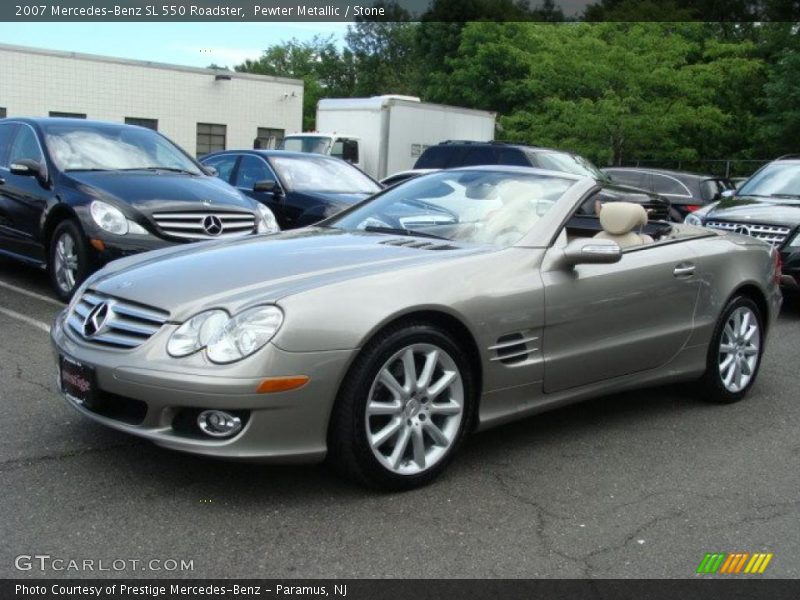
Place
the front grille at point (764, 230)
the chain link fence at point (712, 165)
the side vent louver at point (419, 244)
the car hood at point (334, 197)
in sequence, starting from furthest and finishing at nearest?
1. the chain link fence at point (712, 165)
2. the car hood at point (334, 197)
3. the front grille at point (764, 230)
4. the side vent louver at point (419, 244)

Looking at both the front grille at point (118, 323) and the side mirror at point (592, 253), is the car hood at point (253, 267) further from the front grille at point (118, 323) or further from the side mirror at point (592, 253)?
the side mirror at point (592, 253)

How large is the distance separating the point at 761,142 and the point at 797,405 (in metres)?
28.7

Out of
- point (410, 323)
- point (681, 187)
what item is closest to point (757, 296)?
point (410, 323)

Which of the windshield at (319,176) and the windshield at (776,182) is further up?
the windshield at (776,182)

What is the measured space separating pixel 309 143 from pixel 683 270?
1705cm

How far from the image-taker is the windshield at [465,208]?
462 cm

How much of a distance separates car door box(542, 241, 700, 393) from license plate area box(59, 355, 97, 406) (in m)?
2.05

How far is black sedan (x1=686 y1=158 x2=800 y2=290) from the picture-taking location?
8891 mm

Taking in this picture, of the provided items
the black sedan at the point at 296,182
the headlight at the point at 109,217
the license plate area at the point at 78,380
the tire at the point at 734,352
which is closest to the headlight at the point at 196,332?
the license plate area at the point at 78,380

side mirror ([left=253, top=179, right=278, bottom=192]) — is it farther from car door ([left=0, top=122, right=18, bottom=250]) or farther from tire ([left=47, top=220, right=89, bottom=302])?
tire ([left=47, top=220, right=89, bottom=302])

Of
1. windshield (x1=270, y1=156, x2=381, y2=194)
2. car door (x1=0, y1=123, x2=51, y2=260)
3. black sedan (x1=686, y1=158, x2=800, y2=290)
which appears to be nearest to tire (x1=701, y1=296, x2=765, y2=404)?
black sedan (x1=686, y1=158, x2=800, y2=290)

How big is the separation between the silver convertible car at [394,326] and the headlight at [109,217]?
286 cm

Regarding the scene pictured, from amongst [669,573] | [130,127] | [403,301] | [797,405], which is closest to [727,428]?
[797,405]

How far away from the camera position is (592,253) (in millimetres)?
4367
